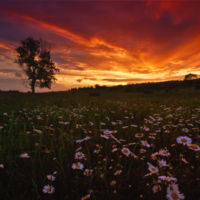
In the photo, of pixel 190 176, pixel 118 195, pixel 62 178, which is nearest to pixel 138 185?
pixel 118 195

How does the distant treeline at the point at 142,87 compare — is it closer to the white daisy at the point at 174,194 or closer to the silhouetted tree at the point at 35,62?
the silhouetted tree at the point at 35,62

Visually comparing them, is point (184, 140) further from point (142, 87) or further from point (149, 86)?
point (149, 86)

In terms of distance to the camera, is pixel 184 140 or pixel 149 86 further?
pixel 149 86

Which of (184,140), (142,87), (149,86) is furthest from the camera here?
(149,86)

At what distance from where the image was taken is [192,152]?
2125 mm

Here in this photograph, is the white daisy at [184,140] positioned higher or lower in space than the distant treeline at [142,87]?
lower

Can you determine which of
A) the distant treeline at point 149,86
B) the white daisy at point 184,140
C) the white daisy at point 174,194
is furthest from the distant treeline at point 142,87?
the white daisy at point 174,194

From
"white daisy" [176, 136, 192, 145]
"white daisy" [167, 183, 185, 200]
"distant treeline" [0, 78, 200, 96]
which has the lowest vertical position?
"white daisy" [167, 183, 185, 200]

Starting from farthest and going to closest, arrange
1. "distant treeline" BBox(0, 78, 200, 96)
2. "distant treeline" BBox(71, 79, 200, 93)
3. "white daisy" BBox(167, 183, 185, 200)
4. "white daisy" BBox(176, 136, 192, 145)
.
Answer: "distant treeline" BBox(0, 78, 200, 96) → "distant treeline" BBox(71, 79, 200, 93) → "white daisy" BBox(176, 136, 192, 145) → "white daisy" BBox(167, 183, 185, 200)

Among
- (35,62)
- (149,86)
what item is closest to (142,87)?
(149,86)

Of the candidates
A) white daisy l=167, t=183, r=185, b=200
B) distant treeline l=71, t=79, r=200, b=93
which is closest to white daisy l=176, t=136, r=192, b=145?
white daisy l=167, t=183, r=185, b=200

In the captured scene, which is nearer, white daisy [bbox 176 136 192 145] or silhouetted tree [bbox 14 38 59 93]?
white daisy [bbox 176 136 192 145]

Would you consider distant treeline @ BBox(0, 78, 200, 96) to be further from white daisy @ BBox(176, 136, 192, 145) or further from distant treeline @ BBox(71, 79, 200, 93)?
white daisy @ BBox(176, 136, 192, 145)

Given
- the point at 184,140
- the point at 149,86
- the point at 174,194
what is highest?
the point at 149,86
